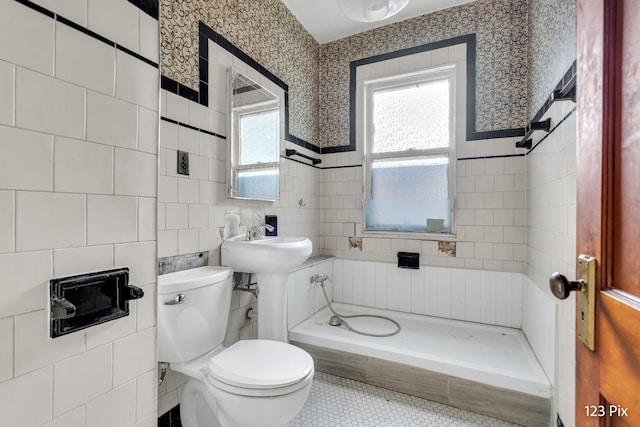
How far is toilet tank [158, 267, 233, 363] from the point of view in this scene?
1.16 m

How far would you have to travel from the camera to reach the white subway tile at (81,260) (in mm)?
629

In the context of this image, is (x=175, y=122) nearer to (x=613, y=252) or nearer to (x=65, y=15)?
(x=65, y=15)

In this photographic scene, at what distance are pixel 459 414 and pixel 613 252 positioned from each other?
153 cm

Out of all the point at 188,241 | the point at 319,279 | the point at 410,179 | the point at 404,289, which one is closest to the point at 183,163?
the point at 188,241

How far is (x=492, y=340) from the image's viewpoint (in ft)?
6.52

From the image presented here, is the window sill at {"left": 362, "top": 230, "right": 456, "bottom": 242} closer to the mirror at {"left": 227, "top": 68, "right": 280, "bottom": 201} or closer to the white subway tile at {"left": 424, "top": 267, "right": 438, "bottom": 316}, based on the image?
the white subway tile at {"left": 424, "top": 267, "right": 438, "bottom": 316}

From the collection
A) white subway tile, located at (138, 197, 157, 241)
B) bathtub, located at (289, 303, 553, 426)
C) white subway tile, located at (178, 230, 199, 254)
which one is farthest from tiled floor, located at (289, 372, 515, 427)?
white subway tile, located at (138, 197, 157, 241)

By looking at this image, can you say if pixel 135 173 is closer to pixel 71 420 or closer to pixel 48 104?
pixel 48 104

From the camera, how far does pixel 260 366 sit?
118 centimetres

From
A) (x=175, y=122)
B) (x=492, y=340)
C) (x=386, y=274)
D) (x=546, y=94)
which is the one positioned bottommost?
(x=492, y=340)

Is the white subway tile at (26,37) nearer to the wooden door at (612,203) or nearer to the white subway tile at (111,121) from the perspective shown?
the white subway tile at (111,121)

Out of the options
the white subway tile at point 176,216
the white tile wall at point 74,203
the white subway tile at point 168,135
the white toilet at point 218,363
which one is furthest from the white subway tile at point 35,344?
the white subway tile at point 168,135

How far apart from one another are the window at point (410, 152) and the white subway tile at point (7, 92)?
2293mm

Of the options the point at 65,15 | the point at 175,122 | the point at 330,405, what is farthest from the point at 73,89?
the point at 330,405
